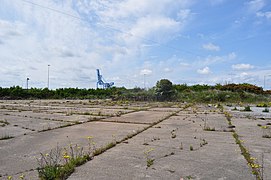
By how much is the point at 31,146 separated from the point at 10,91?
A: 33828 mm

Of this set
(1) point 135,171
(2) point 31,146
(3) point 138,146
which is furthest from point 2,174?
(3) point 138,146

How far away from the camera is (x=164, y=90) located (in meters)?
23.0

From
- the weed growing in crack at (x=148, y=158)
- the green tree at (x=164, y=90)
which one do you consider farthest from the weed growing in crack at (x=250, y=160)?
the green tree at (x=164, y=90)

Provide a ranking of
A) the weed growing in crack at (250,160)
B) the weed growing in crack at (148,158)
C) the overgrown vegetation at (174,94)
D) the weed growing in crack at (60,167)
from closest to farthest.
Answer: the weed growing in crack at (60,167) < the weed growing in crack at (250,160) < the weed growing in crack at (148,158) < the overgrown vegetation at (174,94)

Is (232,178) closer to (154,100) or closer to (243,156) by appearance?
(243,156)

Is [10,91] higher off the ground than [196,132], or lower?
higher

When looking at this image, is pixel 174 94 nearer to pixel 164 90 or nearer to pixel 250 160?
pixel 164 90

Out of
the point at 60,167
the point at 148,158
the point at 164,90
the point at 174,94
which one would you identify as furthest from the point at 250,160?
the point at 174,94

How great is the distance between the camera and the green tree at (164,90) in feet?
75.0

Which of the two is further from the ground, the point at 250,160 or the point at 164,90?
the point at 164,90

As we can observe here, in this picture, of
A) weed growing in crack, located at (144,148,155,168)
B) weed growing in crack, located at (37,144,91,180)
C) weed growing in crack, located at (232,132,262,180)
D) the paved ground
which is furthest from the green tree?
weed growing in crack, located at (37,144,91,180)

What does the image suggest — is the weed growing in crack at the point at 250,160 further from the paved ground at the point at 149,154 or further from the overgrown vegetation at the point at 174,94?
the overgrown vegetation at the point at 174,94

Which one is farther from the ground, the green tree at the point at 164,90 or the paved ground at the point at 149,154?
the green tree at the point at 164,90

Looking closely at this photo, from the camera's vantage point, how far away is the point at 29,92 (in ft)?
114
